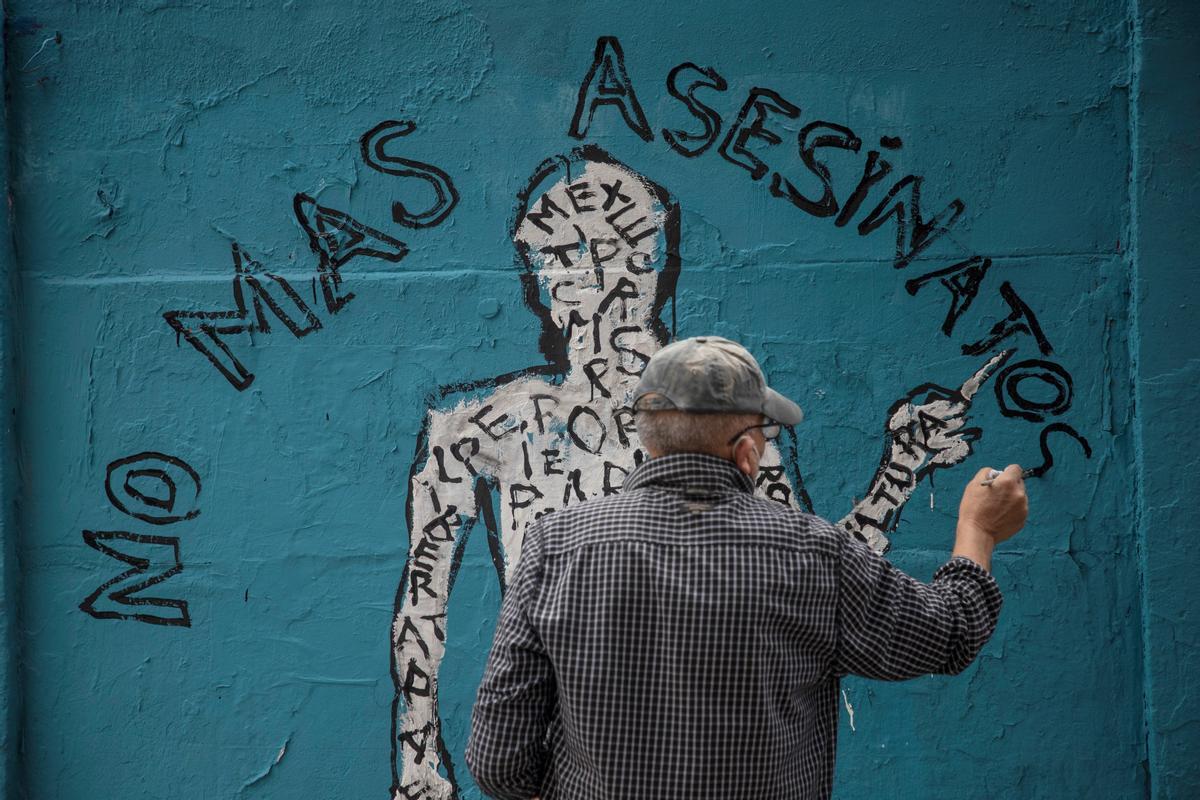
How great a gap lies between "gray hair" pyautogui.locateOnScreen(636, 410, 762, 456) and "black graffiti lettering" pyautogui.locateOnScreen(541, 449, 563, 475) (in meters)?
1.24

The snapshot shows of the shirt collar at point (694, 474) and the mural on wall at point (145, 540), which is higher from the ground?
the shirt collar at point (694, 474)

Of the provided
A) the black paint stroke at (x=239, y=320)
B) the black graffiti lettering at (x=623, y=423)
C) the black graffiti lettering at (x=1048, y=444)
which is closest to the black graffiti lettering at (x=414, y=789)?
the black graffiti lettering at (x=623, y=423)

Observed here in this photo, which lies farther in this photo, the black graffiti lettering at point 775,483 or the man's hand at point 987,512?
the black graffiti lettering at point 775,483

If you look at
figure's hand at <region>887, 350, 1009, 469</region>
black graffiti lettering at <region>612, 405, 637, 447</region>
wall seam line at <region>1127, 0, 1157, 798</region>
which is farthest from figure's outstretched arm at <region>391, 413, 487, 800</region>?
wall seam line at <region>1127, 0, 1157, 798</region>

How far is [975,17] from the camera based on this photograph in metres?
2.93

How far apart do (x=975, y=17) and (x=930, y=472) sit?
136 centimetres

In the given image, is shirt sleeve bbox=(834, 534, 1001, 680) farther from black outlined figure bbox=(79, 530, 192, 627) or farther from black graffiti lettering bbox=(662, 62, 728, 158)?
black outlined figure bbox=(79, 530, 192, 627)

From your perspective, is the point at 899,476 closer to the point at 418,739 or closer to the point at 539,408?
the point at 539,408

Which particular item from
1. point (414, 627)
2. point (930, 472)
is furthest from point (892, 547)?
point (414, 627)

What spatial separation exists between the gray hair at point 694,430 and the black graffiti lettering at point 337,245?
153 centimetres

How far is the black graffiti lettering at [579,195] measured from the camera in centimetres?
299

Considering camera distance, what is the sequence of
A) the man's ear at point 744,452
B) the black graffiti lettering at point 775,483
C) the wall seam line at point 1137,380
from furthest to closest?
1. the black graffiti lettering at point 775,483
2. the wall seam line at point 1137,380
3. the man's ear at point 744,452

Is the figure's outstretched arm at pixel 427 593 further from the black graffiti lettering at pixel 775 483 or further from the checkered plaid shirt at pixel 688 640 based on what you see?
the checkered plaid shirt at pixel 688 640

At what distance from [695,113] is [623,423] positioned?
961mm
